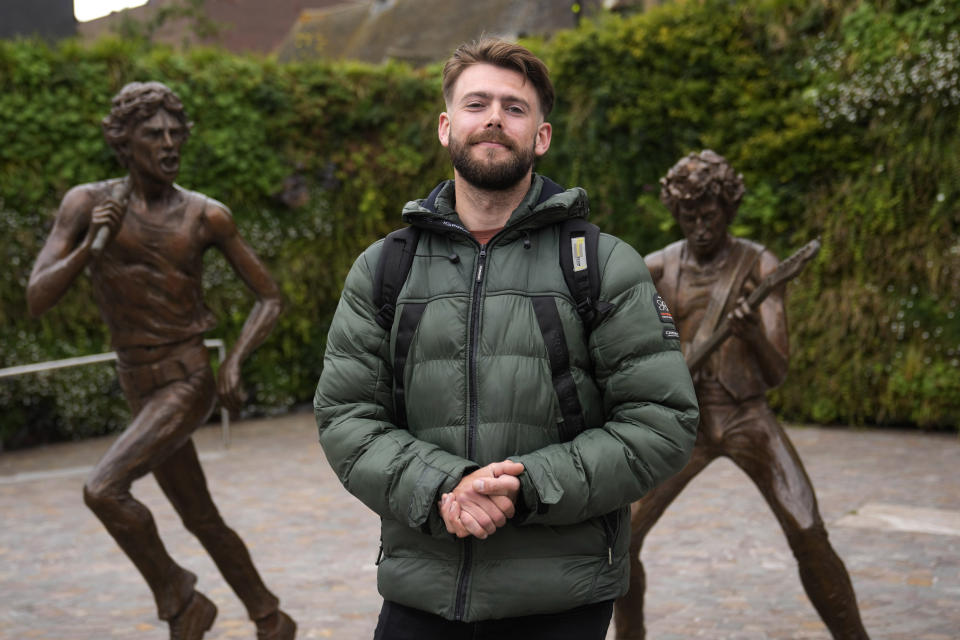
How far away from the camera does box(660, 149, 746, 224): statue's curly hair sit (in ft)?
14.4

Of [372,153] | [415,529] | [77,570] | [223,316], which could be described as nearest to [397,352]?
[415,529]

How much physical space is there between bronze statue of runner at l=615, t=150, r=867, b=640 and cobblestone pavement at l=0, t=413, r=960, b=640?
3.17 ft

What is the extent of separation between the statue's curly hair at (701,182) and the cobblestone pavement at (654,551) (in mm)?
2124

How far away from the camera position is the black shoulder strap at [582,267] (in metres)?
2.49

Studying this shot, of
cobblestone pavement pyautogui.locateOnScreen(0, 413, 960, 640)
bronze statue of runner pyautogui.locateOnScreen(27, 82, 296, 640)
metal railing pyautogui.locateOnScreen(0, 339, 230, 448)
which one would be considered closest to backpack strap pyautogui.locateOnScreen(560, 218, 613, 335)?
bronze statue of runner pyautogui.locateOnScreen(27, 82, 296, 640)

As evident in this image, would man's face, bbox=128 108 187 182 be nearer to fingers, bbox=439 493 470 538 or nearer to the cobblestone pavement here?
the cobblestone pavement

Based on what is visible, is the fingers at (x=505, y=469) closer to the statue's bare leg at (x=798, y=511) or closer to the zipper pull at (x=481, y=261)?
the zipper pull at (x=481, y=261)

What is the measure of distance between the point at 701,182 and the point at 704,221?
16 cm

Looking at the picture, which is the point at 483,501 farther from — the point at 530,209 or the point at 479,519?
the point at 530,209

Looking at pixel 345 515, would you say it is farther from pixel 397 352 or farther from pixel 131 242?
pixel 397 352

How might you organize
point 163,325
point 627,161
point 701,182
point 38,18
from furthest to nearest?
point 38,18, point 627,161, point 163,325, point 701,182

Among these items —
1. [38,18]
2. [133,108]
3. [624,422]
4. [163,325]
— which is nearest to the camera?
[624,422]

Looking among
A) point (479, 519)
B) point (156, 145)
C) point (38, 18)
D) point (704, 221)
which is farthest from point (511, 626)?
point (38, 18)

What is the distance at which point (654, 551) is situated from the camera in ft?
22.5
